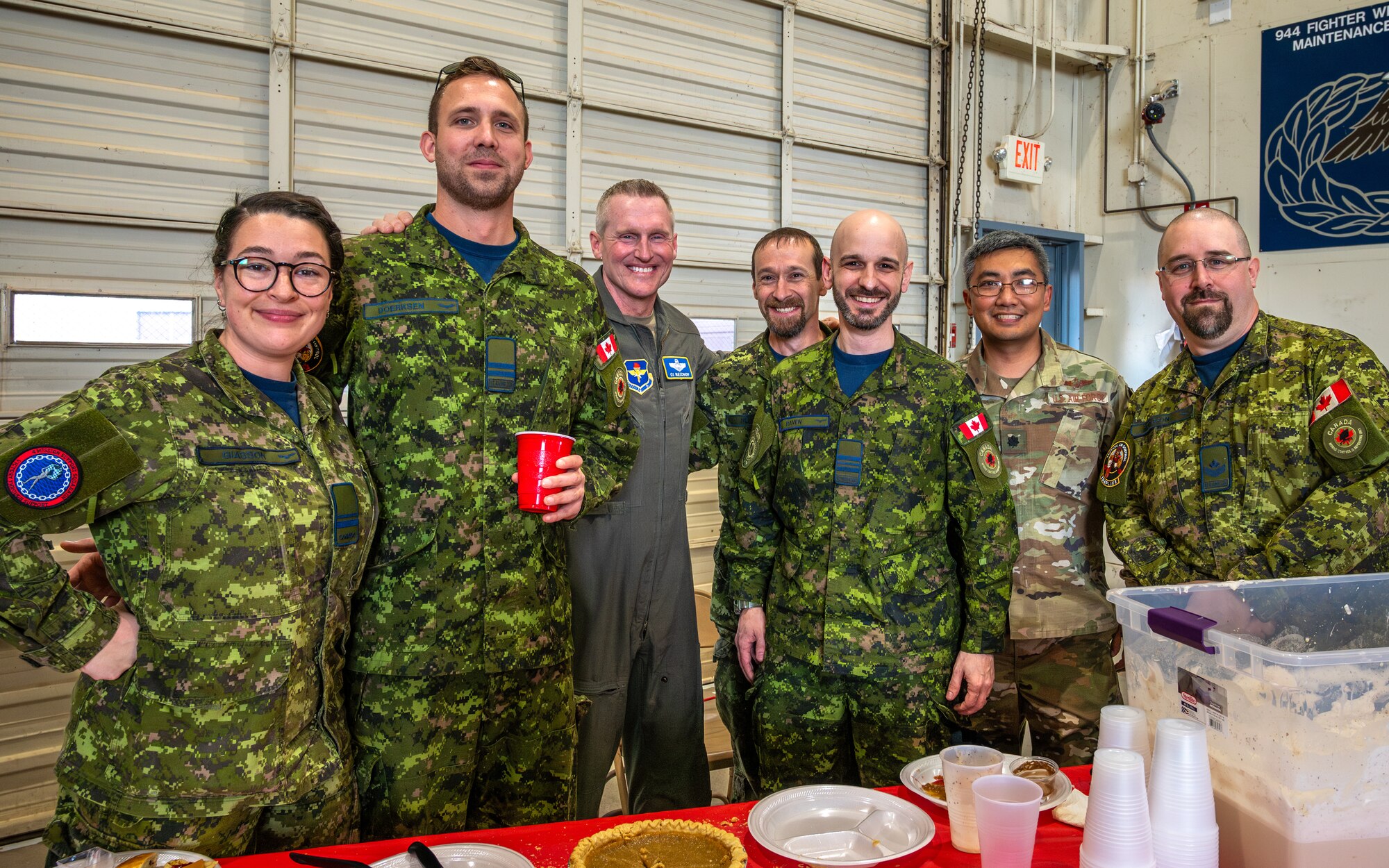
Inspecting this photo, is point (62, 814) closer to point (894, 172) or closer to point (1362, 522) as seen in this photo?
point (1362, 522)

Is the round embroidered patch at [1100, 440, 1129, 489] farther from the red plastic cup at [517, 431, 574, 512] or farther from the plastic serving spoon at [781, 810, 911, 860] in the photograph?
the red plastic cup at [517, 431, 574, 512]

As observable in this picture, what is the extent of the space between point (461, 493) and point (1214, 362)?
191cm

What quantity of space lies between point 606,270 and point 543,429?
0.93m

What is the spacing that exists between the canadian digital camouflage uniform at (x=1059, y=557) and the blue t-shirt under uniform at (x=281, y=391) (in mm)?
1844

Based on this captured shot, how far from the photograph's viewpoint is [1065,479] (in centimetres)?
250

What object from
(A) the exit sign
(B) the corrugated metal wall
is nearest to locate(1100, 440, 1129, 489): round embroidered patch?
(B) the corrugated metal wall

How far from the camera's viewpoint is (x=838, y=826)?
134 cm

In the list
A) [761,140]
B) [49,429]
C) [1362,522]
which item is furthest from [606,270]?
[761,140]

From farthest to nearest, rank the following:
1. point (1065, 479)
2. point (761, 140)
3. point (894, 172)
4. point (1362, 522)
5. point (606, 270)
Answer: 1. point (894, 172)
2. point (761, 140)
3. point (606, 270)
4. point (1065, 479)
5. point (1362, 522)

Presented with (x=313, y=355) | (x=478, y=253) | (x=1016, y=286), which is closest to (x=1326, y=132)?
(x=1016, y=286)

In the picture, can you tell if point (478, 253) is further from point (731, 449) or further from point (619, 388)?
point (731, 449)

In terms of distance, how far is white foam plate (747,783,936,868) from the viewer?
4.02ft

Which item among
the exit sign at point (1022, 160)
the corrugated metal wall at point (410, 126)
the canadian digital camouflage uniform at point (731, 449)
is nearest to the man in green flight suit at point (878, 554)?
the canadian digital camouflage uniform at point (731, 449)

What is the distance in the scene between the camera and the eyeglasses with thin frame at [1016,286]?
2.58 meters
